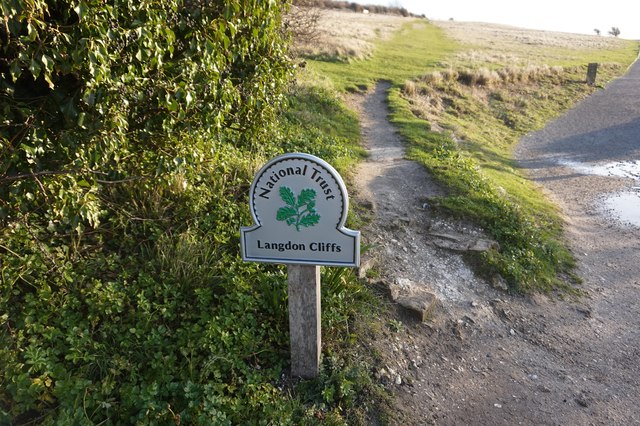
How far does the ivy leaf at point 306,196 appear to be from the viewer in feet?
11.1

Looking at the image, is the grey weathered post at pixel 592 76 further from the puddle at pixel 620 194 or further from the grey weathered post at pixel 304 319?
the grey weathered post at pixel 304 319

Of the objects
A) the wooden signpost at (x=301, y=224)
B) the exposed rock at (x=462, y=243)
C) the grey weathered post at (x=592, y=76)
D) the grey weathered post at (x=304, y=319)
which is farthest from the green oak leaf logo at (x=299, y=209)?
the grey weathered post at (x=592, y=76)

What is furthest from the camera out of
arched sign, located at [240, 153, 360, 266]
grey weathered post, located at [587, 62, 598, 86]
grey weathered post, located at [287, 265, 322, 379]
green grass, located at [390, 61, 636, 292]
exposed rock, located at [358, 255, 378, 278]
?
grey weathered post, located at [587, 62, 598, 86]

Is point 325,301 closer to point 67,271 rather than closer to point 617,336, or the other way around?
point 67,271

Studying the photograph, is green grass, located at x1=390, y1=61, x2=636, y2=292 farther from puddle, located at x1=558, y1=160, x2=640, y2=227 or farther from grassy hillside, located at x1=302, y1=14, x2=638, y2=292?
puddle, located at x1=558, y1=160, x2=640, y2=227

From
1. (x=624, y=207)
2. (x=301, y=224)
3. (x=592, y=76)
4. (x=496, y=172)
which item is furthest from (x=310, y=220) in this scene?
(x=592, y=76)

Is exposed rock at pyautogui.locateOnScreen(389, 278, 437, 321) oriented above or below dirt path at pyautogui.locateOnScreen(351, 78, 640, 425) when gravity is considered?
above

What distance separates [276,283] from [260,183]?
1.33m

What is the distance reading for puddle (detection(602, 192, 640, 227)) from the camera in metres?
9.63

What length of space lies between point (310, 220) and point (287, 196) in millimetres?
238

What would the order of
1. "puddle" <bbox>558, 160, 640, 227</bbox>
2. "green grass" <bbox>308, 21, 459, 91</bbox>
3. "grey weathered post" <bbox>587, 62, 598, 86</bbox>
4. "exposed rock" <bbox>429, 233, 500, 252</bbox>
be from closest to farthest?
"exposed rock" <bbox>429, 233, 500, 252</bbox>, "puddle" <bbox>558, 160, 640, 227</bbox>, "green grass" <bbox>308, 21, 459, 91</bbox>, "grey weathered post" <bbox>587, 62, 598, 86</bbox>

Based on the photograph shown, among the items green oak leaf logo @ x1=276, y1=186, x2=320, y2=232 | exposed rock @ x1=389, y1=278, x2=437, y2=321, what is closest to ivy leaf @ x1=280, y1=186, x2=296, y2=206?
green oak leaf logo @ x1=276, y1=186, x2=320, y2=232

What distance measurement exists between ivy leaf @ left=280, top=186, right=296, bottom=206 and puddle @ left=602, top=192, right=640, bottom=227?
8.58 metres

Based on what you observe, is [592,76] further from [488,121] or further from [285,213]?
[285,213]
